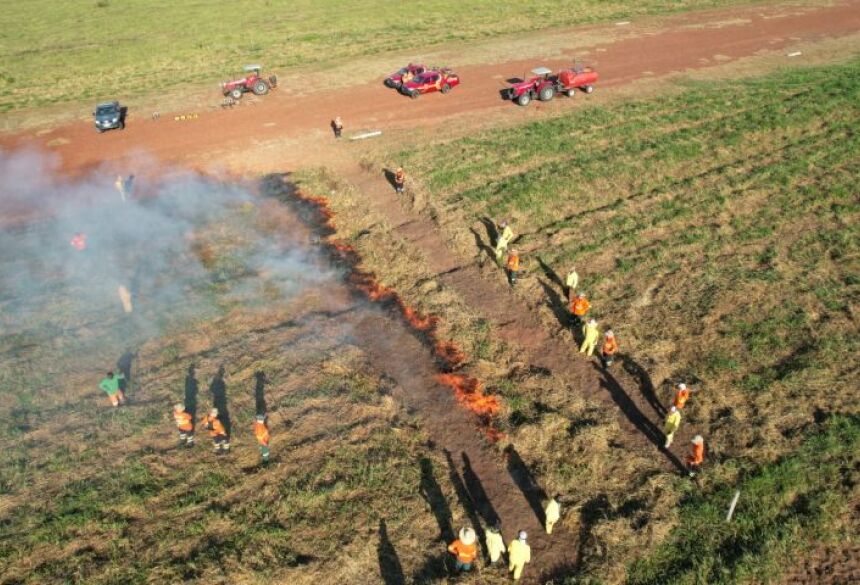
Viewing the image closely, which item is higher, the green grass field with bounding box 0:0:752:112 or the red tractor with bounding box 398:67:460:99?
the green grass field with bounding box 0:0:752:112

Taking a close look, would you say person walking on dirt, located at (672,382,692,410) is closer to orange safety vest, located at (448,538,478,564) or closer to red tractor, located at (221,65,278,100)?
orange safety vest, located at (448,538,478,564)

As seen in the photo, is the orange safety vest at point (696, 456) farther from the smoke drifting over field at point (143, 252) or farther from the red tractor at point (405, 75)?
the red tractor at point (405, 75)

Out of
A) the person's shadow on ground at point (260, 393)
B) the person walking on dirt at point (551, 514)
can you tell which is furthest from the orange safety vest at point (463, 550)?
the person's shadow on ground at point (260, 393)

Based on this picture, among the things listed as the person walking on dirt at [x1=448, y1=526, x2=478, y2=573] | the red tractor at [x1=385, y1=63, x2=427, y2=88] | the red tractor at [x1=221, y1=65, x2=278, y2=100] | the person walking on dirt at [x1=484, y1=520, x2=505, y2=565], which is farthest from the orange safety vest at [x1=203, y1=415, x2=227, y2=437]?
the red tractor at [x1=385, y1=63, x2=427, y2=88]

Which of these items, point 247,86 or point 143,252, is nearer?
point 143,252

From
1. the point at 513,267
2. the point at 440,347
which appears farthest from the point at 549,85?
the point at 440,347

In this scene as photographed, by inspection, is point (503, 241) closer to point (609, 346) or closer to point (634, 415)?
point (609, 346)

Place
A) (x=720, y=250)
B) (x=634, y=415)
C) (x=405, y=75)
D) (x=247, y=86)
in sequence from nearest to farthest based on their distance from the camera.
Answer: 1. (x=634, y=415)
2. (x=720, y=250)
3. (x=405, y=75)
4. (x=247, y=86)

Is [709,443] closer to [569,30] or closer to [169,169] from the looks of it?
[169,169]
